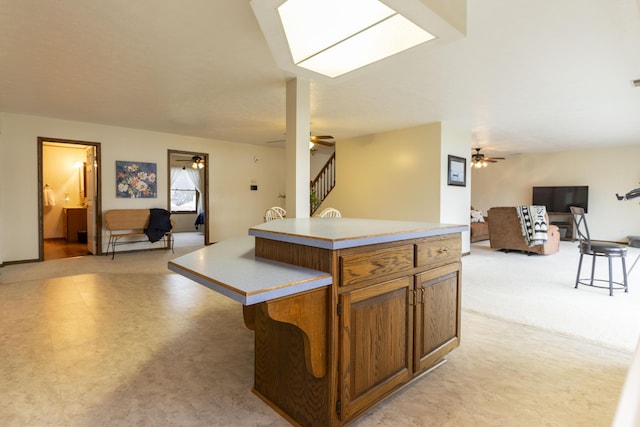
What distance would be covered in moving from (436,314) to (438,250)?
38 centimetres

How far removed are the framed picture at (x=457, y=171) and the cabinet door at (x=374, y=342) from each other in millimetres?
4482

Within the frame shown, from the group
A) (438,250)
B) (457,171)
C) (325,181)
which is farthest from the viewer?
(325,181)

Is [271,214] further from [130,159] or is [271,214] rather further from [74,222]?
[74,222]

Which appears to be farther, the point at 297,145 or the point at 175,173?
the point at 175,173

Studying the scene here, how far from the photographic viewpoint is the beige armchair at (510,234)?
5949mm

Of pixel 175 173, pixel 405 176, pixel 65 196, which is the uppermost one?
pixel 175 173

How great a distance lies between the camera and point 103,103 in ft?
14.4

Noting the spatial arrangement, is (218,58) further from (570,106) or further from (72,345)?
(570,106)

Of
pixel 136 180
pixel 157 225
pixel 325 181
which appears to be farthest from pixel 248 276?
pixel 325 181

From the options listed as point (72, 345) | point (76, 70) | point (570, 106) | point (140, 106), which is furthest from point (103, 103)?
point (570, 106)

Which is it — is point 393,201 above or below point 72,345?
above

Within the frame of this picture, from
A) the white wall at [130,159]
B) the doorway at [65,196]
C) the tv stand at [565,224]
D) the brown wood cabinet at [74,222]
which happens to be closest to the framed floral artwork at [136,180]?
the white wall at [130,159]

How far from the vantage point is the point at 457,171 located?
5906 millimetres

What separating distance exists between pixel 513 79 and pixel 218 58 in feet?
9.84
